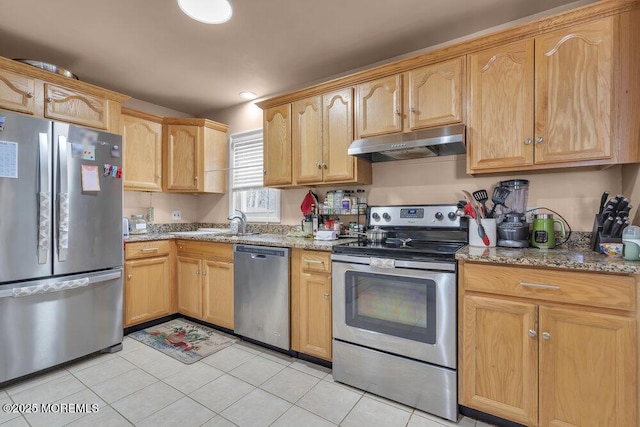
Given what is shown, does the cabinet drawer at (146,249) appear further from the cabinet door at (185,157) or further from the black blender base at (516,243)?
the black blender base at (516,243)

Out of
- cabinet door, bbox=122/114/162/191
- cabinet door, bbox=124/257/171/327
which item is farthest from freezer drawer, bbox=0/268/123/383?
cabinet door, bbox=122/114/162/191

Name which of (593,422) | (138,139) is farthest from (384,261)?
(138,139)

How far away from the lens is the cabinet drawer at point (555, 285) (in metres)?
1.31

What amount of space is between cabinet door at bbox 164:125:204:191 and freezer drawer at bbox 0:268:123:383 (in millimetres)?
1309

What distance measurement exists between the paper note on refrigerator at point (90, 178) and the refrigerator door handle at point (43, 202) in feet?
0.68

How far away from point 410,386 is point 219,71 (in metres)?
2.98

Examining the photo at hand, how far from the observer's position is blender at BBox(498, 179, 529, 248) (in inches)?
71.9

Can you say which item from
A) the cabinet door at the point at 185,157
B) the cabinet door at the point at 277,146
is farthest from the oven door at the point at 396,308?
the cabinet door at the point at 185,157

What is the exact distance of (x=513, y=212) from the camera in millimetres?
1971

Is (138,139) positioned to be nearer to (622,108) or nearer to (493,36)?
(493,36)

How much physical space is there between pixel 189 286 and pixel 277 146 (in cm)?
169

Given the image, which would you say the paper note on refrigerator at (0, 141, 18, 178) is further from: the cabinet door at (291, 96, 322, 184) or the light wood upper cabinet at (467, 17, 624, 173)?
the light wood upper cabinet at (467, 17, 624, 173)

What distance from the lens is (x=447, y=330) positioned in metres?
1.67

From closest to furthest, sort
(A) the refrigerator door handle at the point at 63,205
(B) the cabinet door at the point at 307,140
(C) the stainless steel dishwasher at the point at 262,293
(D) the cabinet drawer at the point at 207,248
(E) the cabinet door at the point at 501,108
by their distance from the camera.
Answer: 1. (E) the cabinet door at the point at 501,108
2. (A) the refrigerator door handle at the point at 63,205
3. (C) the stainless steel dishwasher at the point at 262,293
4. (B) the cabinet door at the point at 307,140
5. (D) the cabinet drawer at the point at 207,248
